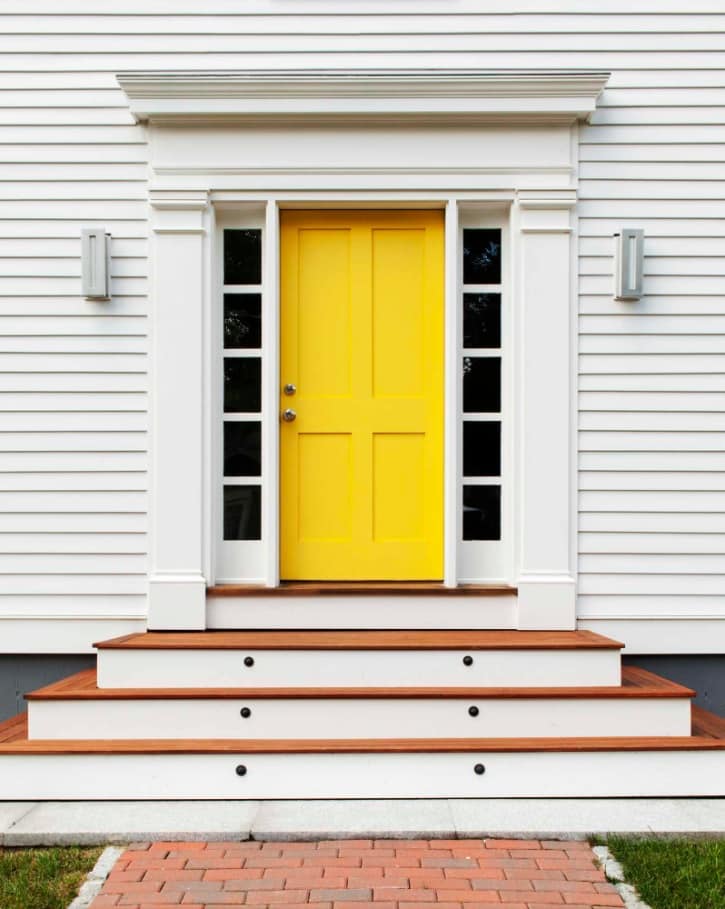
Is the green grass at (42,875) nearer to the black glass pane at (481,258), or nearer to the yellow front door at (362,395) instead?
the yellow front door at (362,395)

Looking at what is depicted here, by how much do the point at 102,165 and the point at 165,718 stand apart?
276 cm

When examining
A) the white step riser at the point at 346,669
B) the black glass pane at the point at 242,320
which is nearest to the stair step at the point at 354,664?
the white step riser at the point at 346,669

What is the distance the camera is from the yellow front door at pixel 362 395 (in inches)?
166

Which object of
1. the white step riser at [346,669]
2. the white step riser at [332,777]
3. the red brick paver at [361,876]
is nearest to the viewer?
the red brick paver at [361,876]

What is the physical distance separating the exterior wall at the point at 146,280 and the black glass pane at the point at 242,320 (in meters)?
0.43

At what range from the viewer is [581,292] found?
4.13 metres

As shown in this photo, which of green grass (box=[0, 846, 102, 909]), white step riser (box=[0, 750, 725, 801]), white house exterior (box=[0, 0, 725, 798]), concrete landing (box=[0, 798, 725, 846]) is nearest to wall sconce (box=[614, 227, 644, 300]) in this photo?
white house exterior (box=[0, 0, 725, 798])

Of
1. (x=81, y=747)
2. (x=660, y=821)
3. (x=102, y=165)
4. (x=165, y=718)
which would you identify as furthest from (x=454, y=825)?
(x=102, y=165)

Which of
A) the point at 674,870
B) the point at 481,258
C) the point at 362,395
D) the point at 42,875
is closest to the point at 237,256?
the point at 362,395

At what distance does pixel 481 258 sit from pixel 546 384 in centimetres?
76

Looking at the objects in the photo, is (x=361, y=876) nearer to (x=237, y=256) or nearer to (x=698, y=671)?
(x=698, y=671)

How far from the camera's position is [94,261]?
4059mm

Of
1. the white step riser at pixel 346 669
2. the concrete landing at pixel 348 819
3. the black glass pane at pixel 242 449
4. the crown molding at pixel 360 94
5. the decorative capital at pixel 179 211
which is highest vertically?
the crown molding at pixel 360 94

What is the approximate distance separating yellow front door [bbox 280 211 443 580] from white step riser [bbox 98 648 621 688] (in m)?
0.68
